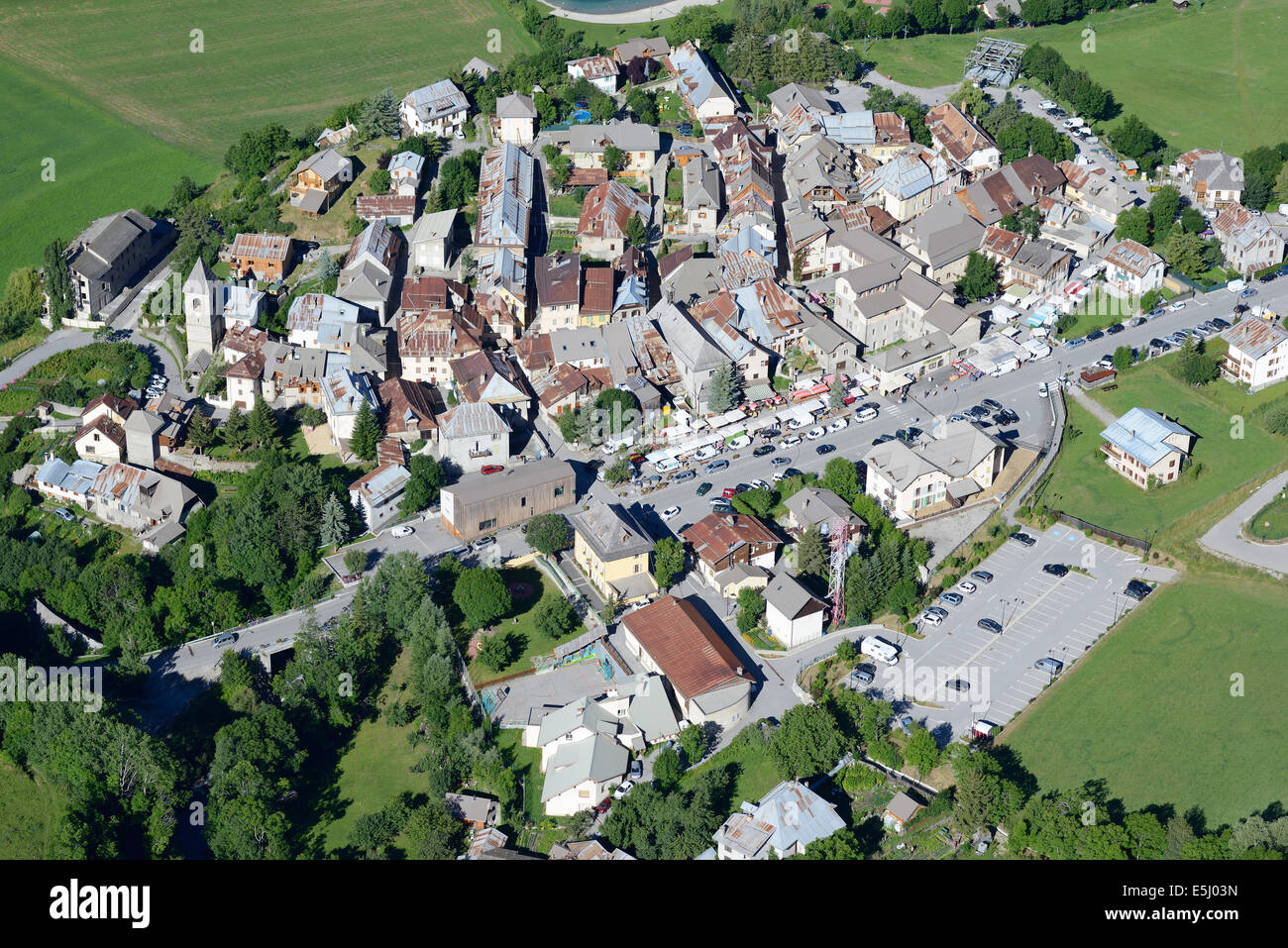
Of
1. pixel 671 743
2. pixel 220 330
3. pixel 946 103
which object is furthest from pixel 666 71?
pixel 671 743

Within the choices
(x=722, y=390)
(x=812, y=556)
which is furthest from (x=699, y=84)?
(x=812, y=556)

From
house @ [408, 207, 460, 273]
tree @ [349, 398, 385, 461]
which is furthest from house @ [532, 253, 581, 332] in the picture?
tree @ [349, 398, 385, 461]

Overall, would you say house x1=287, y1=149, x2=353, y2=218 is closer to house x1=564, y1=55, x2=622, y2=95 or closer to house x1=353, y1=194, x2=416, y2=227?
house x1=353, y1=194, x2=416, y2=227

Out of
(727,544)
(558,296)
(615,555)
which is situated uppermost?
(558,296)

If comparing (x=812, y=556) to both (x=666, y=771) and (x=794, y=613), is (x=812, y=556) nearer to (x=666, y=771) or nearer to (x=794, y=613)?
(x=794, y=613)

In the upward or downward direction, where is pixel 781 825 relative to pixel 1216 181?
downward

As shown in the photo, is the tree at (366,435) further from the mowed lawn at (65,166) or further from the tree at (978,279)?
the tree at (978,279)

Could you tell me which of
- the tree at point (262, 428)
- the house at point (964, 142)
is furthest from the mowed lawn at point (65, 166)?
the house at point (964, 142)
